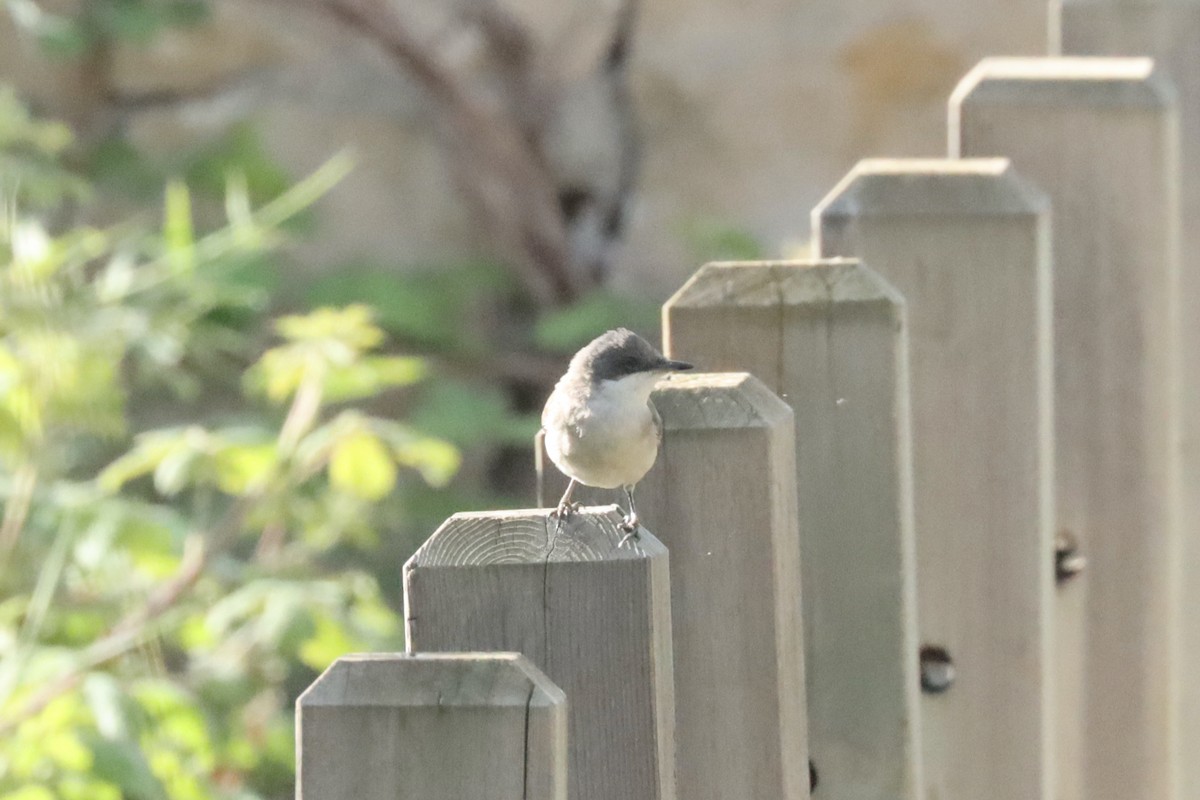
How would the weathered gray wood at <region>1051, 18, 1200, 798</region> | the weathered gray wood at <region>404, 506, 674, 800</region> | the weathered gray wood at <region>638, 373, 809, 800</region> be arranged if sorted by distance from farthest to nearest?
the weathered gray wood at <region>1051, 18, 1200, 798</region> < the weathered gray wood at <region>638, 373, 809, 800</region> < the weathered gray wood at <region>404, 506, 674, 800</region>

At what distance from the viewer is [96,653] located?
2832 mm

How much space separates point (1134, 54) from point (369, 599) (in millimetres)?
→ 1800

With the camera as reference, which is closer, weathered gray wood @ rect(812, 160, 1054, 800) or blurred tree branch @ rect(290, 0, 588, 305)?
weathered gray wood @ rect(812, 160, 1054, 800)

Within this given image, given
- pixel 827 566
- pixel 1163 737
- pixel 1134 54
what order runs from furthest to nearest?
pixel 1134 54
pixel 1163 737
pixel 827 566

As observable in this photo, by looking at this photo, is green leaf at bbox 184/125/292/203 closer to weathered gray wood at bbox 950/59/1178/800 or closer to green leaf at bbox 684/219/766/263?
green leaf at bbox 684/219/766/263

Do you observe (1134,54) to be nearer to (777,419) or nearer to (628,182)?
(777,419)

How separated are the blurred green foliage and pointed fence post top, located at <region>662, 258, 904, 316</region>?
1.26 meters

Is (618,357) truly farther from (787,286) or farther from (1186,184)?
(1186,184)

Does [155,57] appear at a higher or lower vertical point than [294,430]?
higher

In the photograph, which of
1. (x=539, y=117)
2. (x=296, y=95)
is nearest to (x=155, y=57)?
(x=296, y=95)

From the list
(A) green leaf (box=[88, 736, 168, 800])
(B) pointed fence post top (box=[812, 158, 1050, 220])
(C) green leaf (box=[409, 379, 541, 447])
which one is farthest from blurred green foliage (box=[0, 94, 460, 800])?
(C) green leaf (box=[409, 379, 541, 447])

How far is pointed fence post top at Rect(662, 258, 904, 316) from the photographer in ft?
5.13

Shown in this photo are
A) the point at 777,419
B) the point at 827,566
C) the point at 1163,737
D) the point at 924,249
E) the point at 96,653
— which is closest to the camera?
the point at 777,419

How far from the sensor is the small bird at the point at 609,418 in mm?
A: 1592
